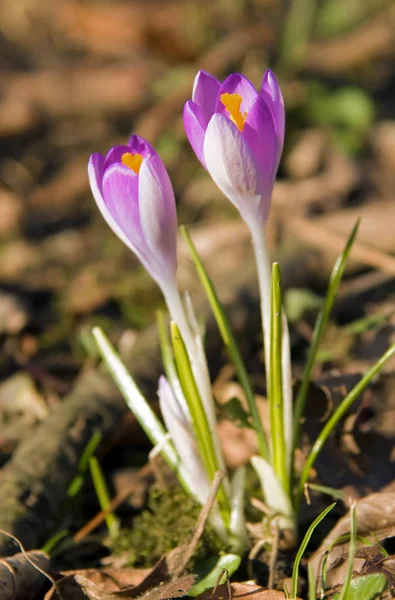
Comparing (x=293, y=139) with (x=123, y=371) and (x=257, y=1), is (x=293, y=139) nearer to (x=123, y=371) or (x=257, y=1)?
(x=257, y=1)

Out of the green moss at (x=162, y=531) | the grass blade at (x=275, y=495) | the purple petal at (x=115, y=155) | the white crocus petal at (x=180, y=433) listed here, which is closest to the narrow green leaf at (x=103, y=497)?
the green moss at (x=162, y=531)

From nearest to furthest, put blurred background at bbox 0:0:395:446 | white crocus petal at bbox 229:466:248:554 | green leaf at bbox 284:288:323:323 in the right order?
white crocus petal at bbox 229:466:248:554 → green leaf at bbox 284:288:323:323 → blurred background at bbox 0:0:395:446

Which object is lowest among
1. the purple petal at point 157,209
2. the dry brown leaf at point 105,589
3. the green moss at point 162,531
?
the green moss at point 162,531

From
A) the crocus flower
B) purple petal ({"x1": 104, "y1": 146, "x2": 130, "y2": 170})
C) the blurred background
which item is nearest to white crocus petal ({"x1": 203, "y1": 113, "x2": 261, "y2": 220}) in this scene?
the crocus flower

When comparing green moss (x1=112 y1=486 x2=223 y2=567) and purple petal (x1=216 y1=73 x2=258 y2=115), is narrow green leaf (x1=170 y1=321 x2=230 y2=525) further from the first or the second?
purple petal (x1=216 y1=73 x2=258 y2=115)

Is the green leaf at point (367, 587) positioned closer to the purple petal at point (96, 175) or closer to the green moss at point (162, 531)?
the green moss at point (162, 531)

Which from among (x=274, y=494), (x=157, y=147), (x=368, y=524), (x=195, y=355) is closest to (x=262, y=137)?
(x=195, y=355)

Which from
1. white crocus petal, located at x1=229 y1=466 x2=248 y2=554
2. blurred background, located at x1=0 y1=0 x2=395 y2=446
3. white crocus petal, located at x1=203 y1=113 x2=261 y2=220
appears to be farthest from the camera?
blurred background, located at x1=0 y1=0 x2=395 y2=446
